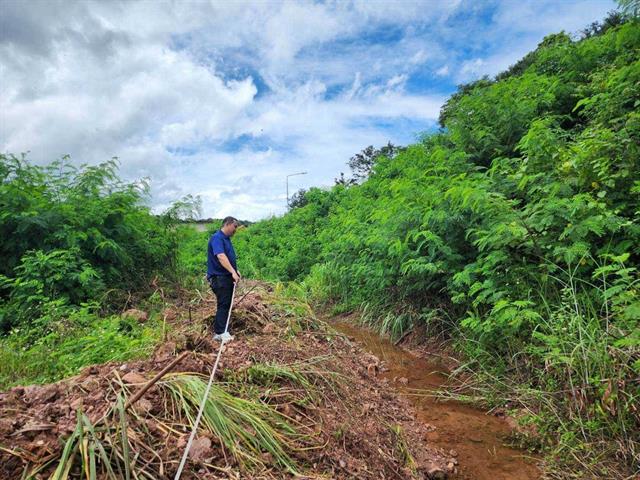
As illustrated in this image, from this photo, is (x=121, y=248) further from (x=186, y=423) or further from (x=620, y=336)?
(x=620, y=336)

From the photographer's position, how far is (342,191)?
56.0ft

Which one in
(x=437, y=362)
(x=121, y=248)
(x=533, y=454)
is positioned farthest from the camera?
A: (x=121, y=248)

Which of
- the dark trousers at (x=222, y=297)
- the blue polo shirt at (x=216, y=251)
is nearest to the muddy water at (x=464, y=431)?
the dark trousers at (x=222, y=297)

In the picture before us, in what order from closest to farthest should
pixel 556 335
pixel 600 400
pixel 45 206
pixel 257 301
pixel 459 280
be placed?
pixel 600 400 → pixel 556 335 → pixel 459 280 → pixel 257 301 → pixel 45 206

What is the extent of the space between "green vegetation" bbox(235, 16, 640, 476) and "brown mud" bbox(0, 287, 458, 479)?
1262 mm

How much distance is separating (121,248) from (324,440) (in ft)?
21.8

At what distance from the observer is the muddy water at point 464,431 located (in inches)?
131

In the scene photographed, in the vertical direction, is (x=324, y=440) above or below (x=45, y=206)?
below

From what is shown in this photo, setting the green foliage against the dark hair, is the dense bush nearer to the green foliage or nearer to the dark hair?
the green foliage

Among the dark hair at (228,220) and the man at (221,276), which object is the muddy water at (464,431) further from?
the dark hair at (228,220)

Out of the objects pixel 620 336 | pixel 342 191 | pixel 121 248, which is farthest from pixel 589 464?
pixel 342 191

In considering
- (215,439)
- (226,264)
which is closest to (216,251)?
(226,264)

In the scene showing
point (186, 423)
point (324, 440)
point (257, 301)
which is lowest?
point (324, 440)

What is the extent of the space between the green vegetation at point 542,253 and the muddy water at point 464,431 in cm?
33
